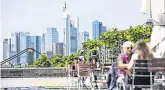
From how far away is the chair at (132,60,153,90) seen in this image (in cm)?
Answer: 734

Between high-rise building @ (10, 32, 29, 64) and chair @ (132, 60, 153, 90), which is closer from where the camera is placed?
chair @ (132, 60, 153, 90)

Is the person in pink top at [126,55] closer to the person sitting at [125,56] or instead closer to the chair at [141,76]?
the person sitting at [125,56]

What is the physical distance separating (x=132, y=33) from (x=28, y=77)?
33.2 metres

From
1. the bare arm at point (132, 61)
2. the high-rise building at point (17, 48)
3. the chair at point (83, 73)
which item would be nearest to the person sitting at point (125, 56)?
the bare arm at point (132, 61)

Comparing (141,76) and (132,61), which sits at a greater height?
(132,61)

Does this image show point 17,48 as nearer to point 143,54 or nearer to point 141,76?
point 143,54

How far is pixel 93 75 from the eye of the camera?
11.3 m

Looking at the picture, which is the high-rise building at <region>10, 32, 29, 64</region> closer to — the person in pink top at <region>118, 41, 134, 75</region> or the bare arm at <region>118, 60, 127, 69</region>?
the person in pink top at <region>118, 41, 134, 75</region>

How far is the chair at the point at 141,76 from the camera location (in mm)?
7336

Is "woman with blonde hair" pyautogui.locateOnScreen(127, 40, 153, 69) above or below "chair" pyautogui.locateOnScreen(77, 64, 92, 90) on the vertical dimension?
above

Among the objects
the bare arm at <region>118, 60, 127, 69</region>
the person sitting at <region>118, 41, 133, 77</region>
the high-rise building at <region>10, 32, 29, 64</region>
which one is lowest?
the bare arm at <region>118, 60, 127, 69</region>

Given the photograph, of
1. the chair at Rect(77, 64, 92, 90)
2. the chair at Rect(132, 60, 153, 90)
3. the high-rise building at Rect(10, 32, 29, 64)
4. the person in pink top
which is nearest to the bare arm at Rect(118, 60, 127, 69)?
the person in pink top

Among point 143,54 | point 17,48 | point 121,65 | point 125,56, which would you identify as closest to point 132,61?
point 143,54

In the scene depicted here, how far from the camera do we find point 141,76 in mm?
7457
